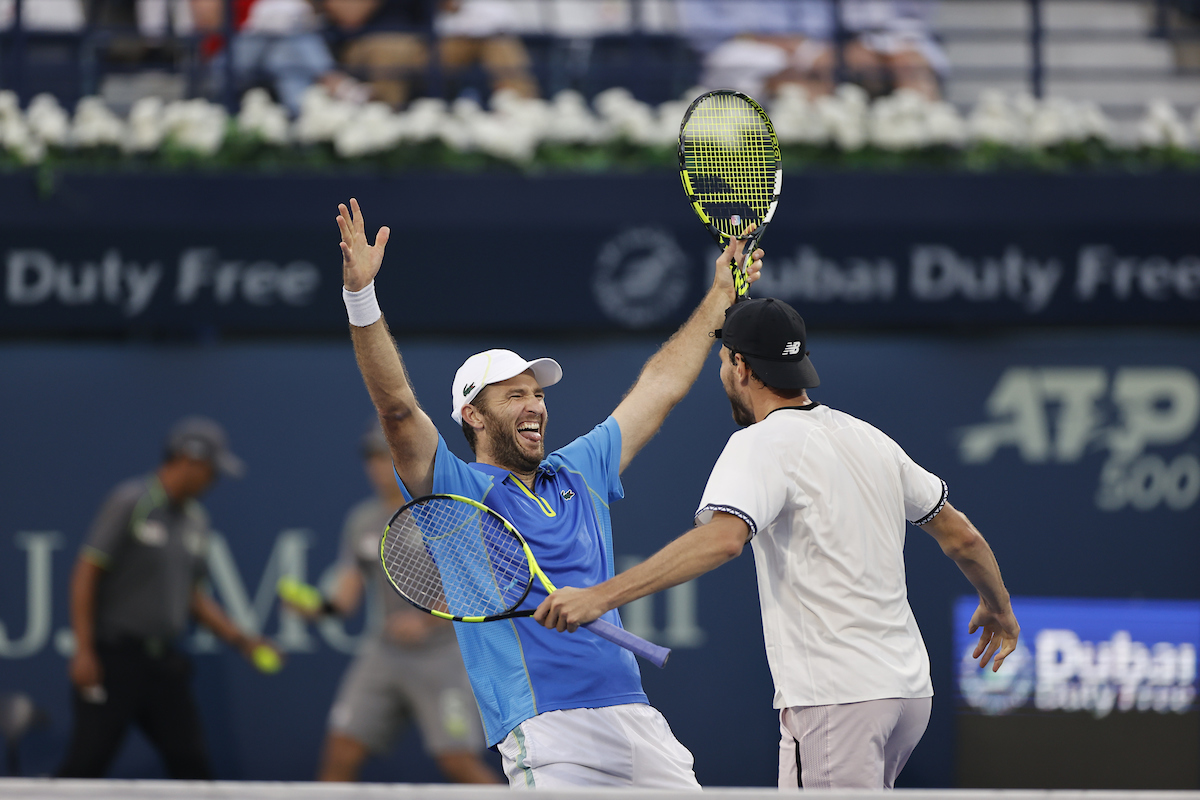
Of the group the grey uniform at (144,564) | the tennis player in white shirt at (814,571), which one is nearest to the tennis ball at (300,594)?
Result: the grey uniform at (144,564)

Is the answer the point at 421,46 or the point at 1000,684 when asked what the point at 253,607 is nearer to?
the point at 421,46

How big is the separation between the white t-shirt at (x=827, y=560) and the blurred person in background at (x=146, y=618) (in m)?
4.16

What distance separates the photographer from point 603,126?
727cm

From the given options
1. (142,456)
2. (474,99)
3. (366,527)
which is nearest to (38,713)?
(142,456)

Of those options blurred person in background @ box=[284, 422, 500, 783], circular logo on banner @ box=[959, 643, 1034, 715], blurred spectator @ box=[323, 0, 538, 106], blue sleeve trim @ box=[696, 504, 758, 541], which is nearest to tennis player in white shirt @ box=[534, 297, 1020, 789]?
blue sleeve trim @ box=[696, 504, 758, 541]

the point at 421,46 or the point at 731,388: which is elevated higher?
the point at 421,46

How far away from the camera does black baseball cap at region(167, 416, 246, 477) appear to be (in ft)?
22.6

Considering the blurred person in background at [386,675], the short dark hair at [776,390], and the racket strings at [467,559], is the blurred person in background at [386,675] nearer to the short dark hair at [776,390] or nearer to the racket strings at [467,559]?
the racket strings at [467,559]

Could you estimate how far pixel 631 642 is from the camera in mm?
3318

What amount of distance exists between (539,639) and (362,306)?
3.26 ft

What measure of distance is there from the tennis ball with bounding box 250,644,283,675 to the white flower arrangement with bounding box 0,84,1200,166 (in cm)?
249

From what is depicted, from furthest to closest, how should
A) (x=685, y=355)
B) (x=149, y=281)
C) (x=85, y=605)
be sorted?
(x=149, y=281) < (x=85, y=605) < (x=685, y=355)

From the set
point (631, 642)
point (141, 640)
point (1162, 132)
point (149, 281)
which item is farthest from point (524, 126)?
point (631, 642)

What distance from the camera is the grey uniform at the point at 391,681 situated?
21.5 ft
